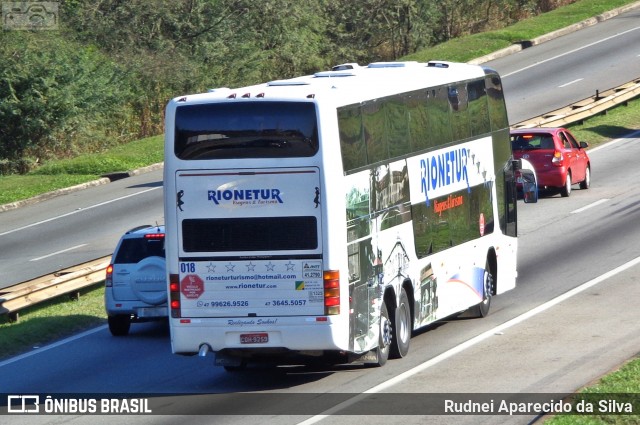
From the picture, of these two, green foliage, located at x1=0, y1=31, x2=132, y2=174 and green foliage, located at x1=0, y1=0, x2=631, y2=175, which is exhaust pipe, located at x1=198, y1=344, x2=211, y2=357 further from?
green foliage, located at x1=0, y1=31, x2=132, y2=174

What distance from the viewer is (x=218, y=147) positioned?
14484 mm

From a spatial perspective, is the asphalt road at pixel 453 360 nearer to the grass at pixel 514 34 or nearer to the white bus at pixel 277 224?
the white bus at pixel 277 224

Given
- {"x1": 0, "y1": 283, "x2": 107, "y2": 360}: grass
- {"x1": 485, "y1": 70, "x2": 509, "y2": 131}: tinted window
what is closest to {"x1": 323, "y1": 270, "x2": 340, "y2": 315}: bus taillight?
{"x1": 0, "y1": 283, "x2": 107, "y2": 360}: grass

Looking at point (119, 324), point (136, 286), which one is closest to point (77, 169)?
point (119, 324)

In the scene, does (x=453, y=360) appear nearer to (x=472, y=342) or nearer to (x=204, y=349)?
(x=472, y=342)

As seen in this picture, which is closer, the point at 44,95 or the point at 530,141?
the point at 530,141

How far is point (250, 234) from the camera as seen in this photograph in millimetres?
14438

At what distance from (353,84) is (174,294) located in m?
3.42

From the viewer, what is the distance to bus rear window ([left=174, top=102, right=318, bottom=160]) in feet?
46.9

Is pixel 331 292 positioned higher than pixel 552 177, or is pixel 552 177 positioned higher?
pixel 331 292

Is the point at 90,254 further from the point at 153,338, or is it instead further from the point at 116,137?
the point at 116,137

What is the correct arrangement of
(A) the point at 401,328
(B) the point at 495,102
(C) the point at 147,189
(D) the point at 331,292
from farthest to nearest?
(C) the point at 147,189 → (B) the point at 495,102 → (A) the point at 401,328 → (D) the point at 331,292

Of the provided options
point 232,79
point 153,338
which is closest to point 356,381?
point 153,338

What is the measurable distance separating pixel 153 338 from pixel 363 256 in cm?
536
